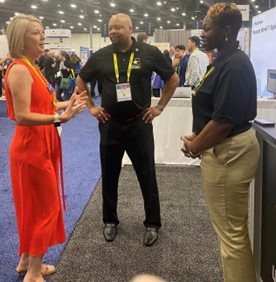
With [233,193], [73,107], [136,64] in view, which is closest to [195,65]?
[136,64]

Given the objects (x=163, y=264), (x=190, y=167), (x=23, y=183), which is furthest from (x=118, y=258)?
(x=190, y=167)

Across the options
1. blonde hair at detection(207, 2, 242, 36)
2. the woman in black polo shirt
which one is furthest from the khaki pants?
blonde hair at detection(207, 2, 242, 36)

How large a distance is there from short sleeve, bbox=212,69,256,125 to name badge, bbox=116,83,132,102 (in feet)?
2.95

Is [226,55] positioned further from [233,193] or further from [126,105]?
[126,105]

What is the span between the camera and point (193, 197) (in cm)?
303

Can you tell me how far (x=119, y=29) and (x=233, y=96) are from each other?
3.53 ft

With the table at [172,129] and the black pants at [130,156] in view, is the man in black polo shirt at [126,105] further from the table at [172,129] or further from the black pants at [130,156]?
the table at [172,129]

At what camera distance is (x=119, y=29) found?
2008 millimetres

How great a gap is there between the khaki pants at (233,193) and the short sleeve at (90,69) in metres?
1.10

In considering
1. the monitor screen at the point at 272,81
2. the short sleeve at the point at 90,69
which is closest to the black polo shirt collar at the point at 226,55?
the short sleeve at the point at 90,69

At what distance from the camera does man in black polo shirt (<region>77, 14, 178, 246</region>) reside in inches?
81.4

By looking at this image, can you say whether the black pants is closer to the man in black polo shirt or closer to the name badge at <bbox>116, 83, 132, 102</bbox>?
the man in black polo shirt

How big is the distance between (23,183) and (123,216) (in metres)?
1.17

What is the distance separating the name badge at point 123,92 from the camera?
2.05 metres
